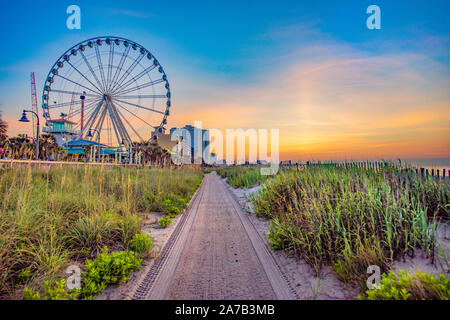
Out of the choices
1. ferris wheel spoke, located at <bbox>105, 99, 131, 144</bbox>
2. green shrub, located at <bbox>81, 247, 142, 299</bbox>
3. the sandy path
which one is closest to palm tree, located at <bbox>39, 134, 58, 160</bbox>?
ferris wheel spoke, located at <bbox>105, 99, 131, 144</bbox>

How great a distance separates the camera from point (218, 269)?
3148mm

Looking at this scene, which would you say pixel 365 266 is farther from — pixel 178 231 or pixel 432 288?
pixel 178 231

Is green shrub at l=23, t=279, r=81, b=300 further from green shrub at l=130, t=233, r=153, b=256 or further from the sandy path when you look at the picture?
green shrub at l=130, t=233, r=153, b=256

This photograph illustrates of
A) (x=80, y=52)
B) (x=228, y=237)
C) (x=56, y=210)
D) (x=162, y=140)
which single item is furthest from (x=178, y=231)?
(x=162, y=140)

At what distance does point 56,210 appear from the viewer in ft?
13.1

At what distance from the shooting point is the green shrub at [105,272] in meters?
2.47

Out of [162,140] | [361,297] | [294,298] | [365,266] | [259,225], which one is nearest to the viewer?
[361,297]

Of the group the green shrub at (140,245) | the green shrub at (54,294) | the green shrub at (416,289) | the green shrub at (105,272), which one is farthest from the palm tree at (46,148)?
the green shrub at (416,289)

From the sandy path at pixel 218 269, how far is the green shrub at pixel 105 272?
44 centimetres

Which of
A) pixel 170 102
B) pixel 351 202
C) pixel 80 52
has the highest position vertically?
pixel 80 52

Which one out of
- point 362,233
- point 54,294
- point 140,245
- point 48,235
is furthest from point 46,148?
point 362,233

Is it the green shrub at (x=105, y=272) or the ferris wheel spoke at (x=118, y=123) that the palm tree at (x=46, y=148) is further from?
Answer: the green shrub at (x=105, y=272)

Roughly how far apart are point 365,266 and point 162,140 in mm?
102851

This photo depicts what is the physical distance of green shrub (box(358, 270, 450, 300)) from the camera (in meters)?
1.84
